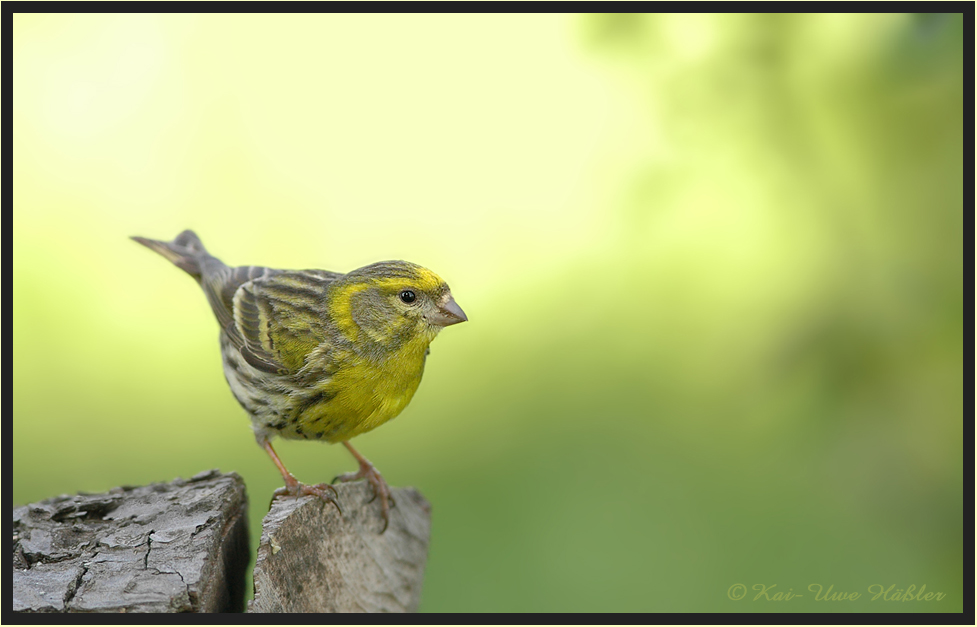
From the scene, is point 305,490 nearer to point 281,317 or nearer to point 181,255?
point 281,317

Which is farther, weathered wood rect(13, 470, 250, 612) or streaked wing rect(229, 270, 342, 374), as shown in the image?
streaked wing rect(229, 270, 342, 374)

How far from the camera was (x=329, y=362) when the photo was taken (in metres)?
3.65

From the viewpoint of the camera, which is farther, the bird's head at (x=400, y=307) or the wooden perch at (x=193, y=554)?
the bird's head at (x=400, y=307)

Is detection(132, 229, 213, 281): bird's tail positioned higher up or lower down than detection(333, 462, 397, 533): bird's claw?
higher up

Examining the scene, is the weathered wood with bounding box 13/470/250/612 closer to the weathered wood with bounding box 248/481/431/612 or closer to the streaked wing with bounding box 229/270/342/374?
the weathered wood with bounding box 248/481/431/612

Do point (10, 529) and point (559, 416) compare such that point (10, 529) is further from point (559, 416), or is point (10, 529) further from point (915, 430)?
point (915, 430)

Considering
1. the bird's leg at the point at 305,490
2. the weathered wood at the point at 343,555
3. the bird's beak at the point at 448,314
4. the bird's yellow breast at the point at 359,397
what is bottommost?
the weathered wood at the point at 343,555

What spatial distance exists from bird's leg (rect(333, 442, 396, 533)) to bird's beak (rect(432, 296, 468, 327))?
0.69m

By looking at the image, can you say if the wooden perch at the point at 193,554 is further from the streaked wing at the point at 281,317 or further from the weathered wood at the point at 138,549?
the streaked wing at the point at 281,317

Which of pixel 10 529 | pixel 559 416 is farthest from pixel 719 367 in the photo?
pixel 10 529

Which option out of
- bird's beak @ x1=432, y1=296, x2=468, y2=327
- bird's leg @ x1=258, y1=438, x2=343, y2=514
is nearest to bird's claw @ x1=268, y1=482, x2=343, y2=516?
bird's leg @ x1=258, y1=438, x2=343, y2=514

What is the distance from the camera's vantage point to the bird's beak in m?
3.60

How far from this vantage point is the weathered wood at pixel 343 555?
2812 millimetres

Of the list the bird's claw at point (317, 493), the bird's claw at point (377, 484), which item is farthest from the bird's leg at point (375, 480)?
the bird's claw at point (317, 493)
